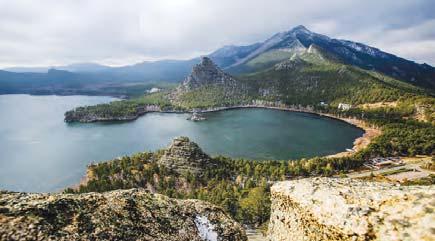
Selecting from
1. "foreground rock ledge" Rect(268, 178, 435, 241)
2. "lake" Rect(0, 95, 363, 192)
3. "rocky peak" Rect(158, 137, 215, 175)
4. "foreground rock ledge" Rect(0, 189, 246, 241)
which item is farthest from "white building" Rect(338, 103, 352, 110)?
"foreground rock ledge" Rect(268, 178, 435, 241)

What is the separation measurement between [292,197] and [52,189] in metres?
85.7

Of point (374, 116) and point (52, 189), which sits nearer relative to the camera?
point (52, 189)

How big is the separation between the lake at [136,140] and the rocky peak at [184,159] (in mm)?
25184

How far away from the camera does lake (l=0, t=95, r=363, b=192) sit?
325ft

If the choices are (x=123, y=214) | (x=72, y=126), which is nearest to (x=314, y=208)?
(x=123, y=214)

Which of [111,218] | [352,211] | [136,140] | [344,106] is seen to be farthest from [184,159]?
[344,106]

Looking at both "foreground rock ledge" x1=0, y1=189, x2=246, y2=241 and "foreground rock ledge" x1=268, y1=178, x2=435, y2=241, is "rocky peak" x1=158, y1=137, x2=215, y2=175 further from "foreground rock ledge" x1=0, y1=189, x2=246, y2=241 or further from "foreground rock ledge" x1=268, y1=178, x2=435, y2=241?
"foreground rock ledge" x1=268, y1=178, x2=435, y2=241

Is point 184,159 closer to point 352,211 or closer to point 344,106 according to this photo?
point 352,211

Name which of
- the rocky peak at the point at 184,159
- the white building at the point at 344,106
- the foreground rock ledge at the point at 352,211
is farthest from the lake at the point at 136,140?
the foreground rock ledge at the point at 352,211

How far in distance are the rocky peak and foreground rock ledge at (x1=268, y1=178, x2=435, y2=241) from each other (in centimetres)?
6916

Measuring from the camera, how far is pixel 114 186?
7025 centimetres

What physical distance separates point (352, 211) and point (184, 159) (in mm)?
74429

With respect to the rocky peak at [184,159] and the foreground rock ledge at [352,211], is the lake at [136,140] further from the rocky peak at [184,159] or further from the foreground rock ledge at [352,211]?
the foreground rock ledge at [352,211]

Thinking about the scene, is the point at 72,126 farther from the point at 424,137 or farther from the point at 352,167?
the point at 424,137
